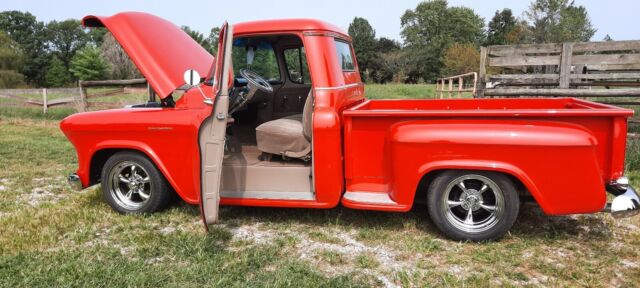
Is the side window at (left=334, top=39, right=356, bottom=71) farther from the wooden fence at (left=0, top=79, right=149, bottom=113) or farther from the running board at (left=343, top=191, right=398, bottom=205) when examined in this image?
the wooden fence at (left=0, top=79, right=149, bottom=113)

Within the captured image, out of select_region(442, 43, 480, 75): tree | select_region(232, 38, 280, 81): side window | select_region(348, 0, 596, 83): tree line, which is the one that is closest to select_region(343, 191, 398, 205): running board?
select_region(232, 38, 280, 81): side window

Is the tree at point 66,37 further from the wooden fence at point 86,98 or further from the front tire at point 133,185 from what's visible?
the front tire at point 133,185

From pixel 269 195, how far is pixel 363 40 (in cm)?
5004

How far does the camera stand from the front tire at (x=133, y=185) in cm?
430

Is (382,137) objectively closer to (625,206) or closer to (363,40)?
(625,206)

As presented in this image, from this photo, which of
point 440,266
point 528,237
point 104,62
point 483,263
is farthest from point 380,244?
point 104,62

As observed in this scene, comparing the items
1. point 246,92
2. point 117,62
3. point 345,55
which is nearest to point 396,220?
point 345,55

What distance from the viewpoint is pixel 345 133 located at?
147 inches

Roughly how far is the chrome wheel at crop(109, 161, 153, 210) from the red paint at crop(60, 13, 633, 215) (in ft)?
0.93

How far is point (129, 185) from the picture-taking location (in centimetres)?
446

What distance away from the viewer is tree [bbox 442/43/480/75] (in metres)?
44.2

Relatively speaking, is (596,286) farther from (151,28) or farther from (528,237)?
(151,28)

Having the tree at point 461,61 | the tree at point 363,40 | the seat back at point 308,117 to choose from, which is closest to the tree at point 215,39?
the seat back at point 308,117

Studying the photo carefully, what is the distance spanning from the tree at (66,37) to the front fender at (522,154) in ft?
230
